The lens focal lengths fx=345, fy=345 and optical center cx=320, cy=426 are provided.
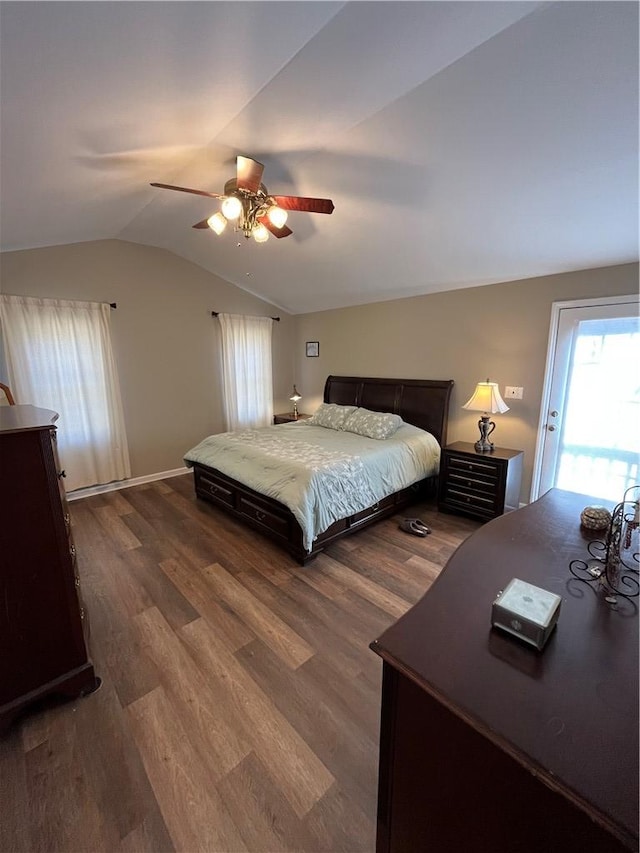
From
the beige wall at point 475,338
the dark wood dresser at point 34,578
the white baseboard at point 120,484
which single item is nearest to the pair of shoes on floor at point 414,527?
the beige wall at point 475,338

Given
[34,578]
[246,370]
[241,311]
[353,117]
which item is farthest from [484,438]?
[241,311]

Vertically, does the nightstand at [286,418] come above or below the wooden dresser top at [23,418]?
below

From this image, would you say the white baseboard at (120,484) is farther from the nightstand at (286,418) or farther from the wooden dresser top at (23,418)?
the wooden dresser top at (23,418)

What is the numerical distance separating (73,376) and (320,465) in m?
2.74

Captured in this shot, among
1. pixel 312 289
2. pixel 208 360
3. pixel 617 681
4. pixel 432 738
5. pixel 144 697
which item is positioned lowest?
pixel 144 697

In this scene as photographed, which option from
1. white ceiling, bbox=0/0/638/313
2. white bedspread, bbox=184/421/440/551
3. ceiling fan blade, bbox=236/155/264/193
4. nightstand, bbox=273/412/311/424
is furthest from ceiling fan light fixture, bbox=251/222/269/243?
nightstand, bbox=273/412/311/424

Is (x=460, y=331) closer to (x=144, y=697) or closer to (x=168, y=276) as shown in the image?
(x=168, y=276)

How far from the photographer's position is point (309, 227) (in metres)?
3.04

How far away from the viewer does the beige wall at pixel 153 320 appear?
133 inches

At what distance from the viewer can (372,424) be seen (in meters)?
3.68

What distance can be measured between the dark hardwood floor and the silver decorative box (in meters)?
0.94

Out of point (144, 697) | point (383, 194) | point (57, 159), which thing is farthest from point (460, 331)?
point (144, 697)

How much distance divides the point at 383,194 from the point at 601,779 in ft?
9.32

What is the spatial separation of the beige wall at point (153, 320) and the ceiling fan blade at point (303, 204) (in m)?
2.51
